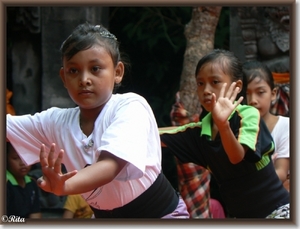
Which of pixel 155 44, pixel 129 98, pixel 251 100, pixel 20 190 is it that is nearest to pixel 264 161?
pixel 251 100

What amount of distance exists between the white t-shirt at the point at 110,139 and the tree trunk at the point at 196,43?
180 cm

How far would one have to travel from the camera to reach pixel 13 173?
467cm

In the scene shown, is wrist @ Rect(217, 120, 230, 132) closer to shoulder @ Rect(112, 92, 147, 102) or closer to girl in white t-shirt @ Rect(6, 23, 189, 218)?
girl in white t-shirt @ Rect(6, 23, 189, 218)

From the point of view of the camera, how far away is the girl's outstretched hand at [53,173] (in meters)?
2.44

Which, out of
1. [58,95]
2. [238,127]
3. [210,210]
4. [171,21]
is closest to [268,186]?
[238,127]

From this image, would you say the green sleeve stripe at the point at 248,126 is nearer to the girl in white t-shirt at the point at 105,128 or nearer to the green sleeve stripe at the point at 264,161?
the green sleeve stripe at the point at 264,161

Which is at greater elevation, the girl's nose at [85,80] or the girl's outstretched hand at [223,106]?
the girl's nose at [85,80]

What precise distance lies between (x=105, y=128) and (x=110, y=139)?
0.96 feet

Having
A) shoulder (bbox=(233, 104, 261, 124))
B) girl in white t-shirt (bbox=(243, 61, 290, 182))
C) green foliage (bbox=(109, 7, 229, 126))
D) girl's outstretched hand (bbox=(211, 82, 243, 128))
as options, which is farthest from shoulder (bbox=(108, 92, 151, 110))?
green foliage (bbox=(109, 7, 229, 126))

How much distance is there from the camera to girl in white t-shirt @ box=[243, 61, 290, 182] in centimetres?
414

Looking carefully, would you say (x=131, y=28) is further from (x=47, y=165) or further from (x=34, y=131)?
(x=47, y=165)

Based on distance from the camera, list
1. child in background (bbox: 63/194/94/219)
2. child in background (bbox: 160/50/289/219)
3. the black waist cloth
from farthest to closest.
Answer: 1. child in background (bbox: 63/194/94/219)
2. child in background (bbox: 160/50/289/219)
3. the black waist cloth

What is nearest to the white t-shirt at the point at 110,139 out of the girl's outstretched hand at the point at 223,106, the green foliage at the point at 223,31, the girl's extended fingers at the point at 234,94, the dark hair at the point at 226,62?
the girl's outstretched hand at the point at 223,106

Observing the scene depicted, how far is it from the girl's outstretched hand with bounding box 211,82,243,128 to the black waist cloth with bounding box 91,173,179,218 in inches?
15.3
